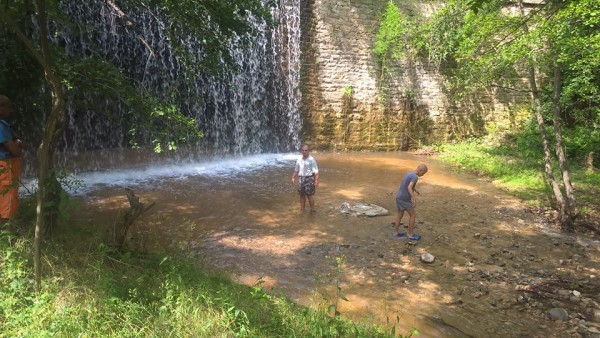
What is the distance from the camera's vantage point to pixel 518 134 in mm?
17203

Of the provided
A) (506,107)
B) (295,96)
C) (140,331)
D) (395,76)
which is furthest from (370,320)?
(506,107)

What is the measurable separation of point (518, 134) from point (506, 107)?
7.54ft

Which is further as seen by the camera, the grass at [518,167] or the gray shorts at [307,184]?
the grass at [518,167]

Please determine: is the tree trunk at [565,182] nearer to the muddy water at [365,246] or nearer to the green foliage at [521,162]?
the muddy water at [365,246]

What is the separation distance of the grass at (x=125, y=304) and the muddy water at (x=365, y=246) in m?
0.71

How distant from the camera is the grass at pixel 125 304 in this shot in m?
3.06

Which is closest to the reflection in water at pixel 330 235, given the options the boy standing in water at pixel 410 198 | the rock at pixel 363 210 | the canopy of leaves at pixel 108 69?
the rock at pixel 363 210

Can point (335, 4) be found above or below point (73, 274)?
above

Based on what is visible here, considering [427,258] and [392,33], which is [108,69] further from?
[392,33]

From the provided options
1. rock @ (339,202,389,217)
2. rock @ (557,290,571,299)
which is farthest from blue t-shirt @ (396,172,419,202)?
rock @ (557,290,571,299)

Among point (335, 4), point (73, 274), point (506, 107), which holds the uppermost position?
point (335, 4)

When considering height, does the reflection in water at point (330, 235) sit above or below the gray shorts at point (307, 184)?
below

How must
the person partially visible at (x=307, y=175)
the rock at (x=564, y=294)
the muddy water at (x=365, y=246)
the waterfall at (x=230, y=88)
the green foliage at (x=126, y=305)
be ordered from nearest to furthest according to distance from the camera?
the green foliage at (x=126, y=305) < the muddy water at (x=365, y=246) < the rock at (x=564, y=294) < the person partially visible at (x=307, y=175) < the waterfall at (x=230, y=88)

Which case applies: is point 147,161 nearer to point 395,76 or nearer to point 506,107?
point 395,76
